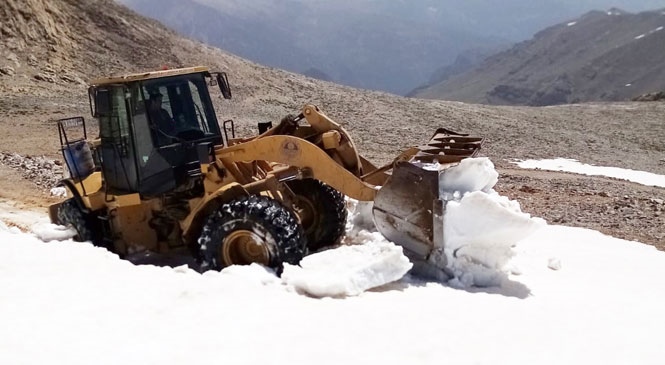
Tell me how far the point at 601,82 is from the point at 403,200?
92243 mm

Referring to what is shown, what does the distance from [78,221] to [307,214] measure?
8.61ft

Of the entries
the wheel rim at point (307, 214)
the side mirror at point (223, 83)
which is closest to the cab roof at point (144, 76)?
the side mirror at point (223, 83)

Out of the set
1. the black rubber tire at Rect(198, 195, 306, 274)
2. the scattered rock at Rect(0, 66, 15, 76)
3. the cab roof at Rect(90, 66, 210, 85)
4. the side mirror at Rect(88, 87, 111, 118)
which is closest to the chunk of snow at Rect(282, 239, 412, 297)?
the black rubber tire at Rect(198, 195, 306, 274)

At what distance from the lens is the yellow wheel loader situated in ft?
20.4

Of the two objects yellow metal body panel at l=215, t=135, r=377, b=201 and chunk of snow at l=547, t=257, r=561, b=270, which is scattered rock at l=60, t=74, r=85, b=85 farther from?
chunk of snow at l=547, t=257, r=561, b=270

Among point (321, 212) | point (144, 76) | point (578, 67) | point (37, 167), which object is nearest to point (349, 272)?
point (321, 212)

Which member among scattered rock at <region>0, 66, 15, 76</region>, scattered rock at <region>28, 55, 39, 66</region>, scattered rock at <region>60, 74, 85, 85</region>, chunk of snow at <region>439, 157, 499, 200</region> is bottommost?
chunk of snow at <region>439, 157, 499, 200</region>

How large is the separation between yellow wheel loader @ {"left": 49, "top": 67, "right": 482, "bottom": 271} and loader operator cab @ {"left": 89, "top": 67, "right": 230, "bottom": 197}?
1 cm

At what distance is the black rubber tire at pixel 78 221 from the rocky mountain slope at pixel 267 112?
11.8 ft

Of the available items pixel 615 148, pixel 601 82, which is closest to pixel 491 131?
pixel 615 148

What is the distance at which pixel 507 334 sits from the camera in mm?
4781

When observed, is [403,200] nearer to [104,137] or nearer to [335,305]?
[335,305]

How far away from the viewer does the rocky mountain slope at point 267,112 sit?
13516 mm

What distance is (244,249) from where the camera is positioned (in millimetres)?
6449
